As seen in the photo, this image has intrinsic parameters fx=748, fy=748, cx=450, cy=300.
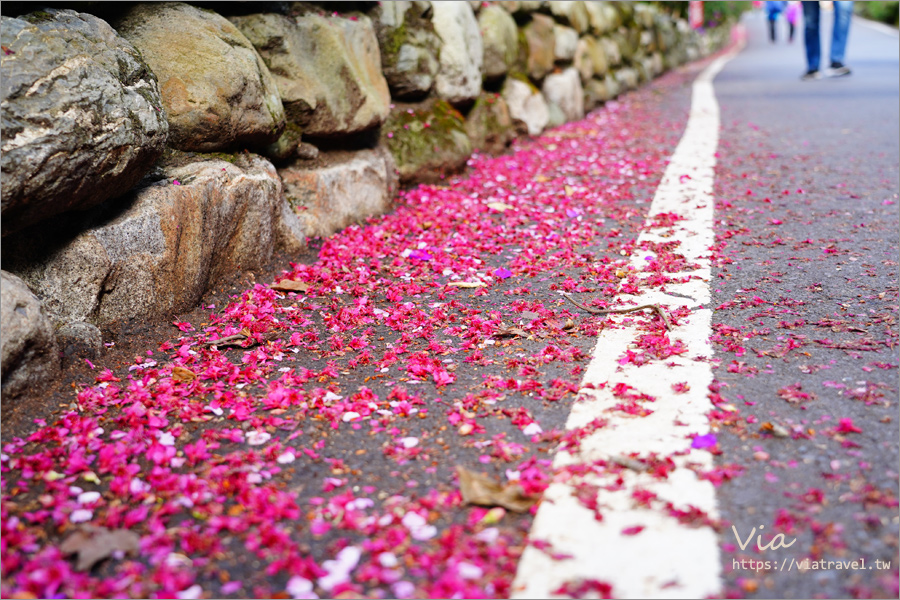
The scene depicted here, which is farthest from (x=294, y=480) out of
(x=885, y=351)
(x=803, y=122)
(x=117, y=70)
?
(x=803, y=122)

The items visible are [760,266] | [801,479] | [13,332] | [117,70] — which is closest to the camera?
[801,479]

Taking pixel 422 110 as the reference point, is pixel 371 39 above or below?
above

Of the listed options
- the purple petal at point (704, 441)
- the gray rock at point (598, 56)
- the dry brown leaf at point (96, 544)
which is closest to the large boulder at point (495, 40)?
the gray rock at point (598, 56)

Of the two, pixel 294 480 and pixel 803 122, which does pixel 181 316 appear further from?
pixel 803 122

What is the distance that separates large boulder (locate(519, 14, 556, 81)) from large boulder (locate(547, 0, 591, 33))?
371 millimetres

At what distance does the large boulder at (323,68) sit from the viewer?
4023 mm

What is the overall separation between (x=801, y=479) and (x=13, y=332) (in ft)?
7.28

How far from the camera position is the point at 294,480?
77.8 inches

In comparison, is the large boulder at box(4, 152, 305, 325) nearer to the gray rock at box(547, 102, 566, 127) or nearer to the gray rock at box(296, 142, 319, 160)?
the gray rock at box(296, 142, 319, 160)

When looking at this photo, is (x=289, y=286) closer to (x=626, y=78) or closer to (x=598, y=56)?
(x=598, y=56)

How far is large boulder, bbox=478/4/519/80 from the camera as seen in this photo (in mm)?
6453

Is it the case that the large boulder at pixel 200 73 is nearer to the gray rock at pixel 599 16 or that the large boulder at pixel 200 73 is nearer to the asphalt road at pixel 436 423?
the asphalt road at pixel 436 423

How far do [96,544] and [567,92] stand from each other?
7293 mm

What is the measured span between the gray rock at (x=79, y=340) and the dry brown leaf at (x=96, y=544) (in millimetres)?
980
